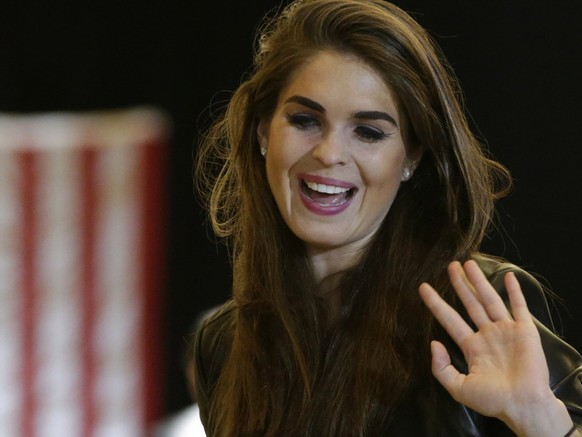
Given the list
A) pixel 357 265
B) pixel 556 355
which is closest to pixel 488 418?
pixel 556 355

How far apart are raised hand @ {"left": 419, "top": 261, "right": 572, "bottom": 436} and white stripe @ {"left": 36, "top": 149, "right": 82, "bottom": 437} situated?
1564mm

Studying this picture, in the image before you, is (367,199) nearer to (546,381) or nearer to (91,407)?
(546,381)

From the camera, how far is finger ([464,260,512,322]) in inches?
67.1

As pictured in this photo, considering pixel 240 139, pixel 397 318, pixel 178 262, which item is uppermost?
pixel 240 139

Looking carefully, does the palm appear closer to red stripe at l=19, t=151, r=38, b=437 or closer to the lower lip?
the lower lip

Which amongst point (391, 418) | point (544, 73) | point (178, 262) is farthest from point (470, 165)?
point (178, 262)

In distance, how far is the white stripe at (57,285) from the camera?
308 centimetres

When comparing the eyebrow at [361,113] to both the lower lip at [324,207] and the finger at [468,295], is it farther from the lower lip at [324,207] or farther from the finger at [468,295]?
the finger at [468,295]

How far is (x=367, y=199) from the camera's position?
195cm

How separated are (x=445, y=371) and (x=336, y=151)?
1.33ft

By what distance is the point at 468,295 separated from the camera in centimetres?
173

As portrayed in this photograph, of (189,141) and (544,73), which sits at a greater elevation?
(544,73)

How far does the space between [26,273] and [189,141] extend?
56cm

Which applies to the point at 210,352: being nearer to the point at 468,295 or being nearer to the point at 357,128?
the point at 357,128
